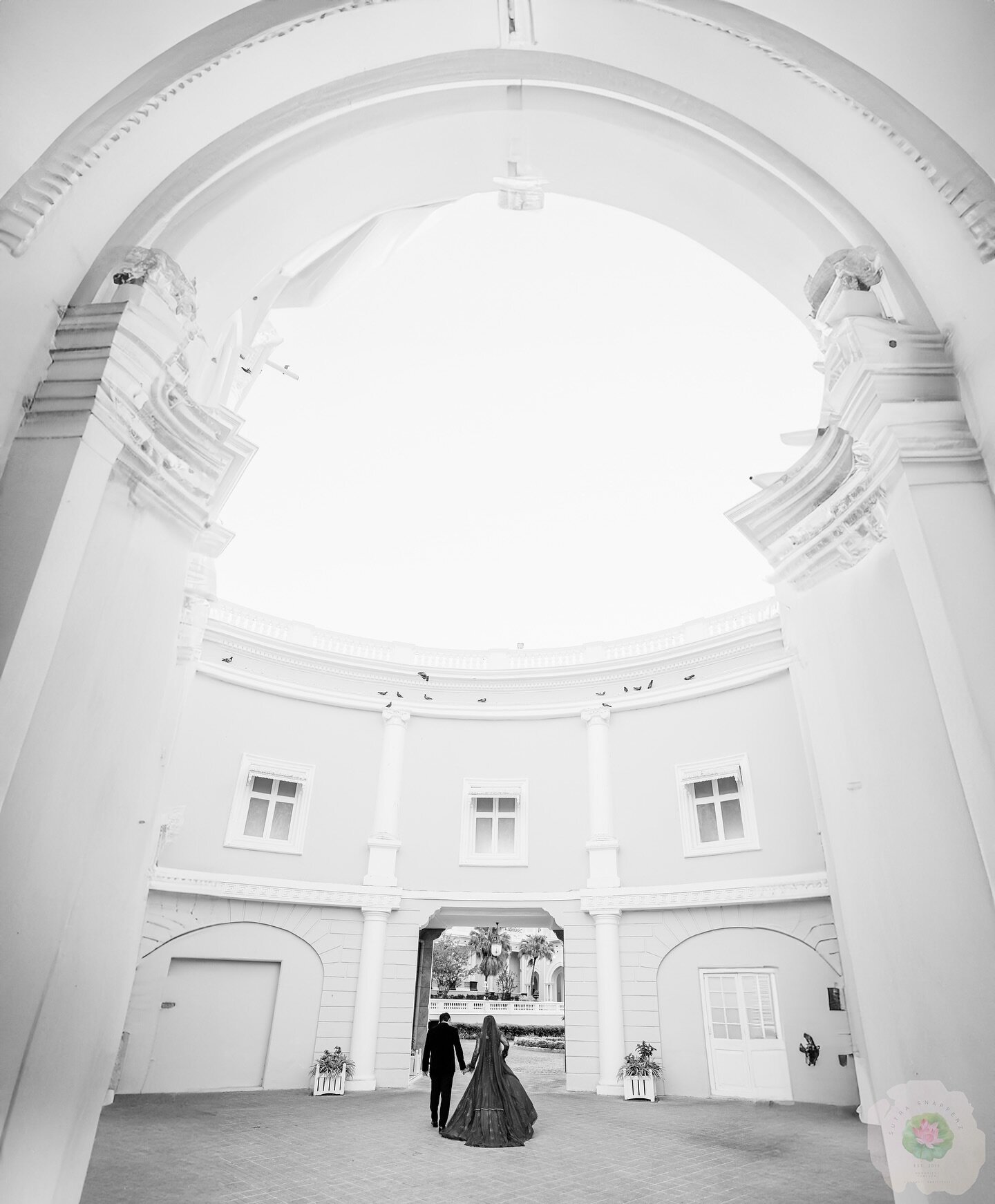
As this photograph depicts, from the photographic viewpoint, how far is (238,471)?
14.7 feet

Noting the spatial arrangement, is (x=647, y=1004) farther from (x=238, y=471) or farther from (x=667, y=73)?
(x=667, y=73)

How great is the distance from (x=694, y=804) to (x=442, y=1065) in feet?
19.7

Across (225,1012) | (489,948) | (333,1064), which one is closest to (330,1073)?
(333,1064)

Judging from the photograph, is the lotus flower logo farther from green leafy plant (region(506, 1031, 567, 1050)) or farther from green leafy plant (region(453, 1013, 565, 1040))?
green leafy plant (region(453, 1013, 565, 1040))

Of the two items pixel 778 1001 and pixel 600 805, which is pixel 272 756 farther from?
pixel 778 1001

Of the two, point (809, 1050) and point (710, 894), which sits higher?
point (710, 894)

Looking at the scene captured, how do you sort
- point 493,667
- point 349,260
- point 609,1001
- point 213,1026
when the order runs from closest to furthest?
1. point 349,260
2. point 213,1026
3. point 609,1001
4. point 493,667

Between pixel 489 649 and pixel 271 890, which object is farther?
pixel 489 649

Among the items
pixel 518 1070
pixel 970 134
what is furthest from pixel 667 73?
pixel 518 1070

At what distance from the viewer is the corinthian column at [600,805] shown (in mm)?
12188

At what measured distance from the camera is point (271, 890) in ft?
37.7

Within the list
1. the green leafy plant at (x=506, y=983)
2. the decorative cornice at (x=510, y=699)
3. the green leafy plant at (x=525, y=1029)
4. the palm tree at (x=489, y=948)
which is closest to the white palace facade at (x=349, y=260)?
the decorative cornice at (x=510, y=699)

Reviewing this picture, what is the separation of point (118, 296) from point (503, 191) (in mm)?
2515

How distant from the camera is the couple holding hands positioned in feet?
25.3
